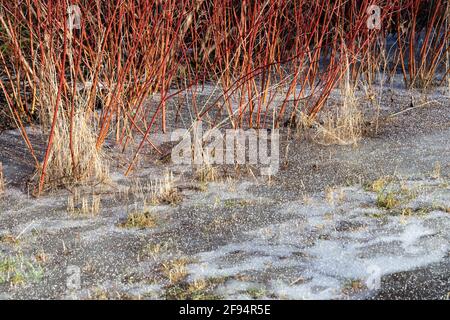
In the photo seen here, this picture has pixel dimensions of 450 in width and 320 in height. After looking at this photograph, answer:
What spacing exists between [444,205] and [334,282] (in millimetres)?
925

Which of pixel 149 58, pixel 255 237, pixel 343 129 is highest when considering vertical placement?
pixel 149 58

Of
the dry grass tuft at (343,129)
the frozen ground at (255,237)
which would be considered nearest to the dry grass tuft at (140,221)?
the frozen ground at (255,237)

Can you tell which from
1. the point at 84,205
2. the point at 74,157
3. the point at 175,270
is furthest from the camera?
the point at 74,157

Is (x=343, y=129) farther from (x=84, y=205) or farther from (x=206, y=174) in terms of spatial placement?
(x=84, y=205)

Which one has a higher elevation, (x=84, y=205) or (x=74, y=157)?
(x=74, y=157)

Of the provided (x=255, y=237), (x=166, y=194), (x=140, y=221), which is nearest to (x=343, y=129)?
(x=166, y=194)

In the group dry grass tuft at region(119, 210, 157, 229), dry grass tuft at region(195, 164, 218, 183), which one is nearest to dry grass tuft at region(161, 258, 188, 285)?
dry grass tuft at region(119, 210, 157, 229)

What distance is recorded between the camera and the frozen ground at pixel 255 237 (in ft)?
8.39

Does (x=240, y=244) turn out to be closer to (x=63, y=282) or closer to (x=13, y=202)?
(x=63, y=282)

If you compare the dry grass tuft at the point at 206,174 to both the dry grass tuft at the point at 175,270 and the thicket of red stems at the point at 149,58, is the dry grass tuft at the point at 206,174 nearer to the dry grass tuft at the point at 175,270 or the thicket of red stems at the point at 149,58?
the thicket of red stems at the point at 149,58

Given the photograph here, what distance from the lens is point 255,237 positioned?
2.96m

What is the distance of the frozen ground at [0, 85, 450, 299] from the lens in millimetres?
2559

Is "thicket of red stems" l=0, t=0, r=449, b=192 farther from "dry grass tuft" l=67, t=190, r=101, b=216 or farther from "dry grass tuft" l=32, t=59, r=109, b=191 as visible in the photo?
"dry grass tuft" l=67, t=190, r=101, b=216
